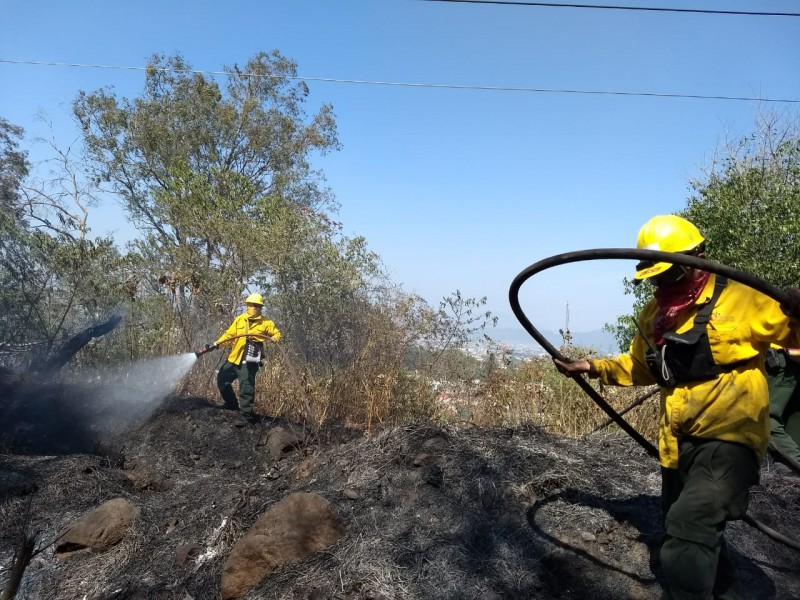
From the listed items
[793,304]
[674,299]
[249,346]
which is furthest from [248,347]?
[793,304]

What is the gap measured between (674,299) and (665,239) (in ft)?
0.90

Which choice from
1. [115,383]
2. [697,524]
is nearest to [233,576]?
[697,524]

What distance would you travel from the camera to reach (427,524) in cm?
366

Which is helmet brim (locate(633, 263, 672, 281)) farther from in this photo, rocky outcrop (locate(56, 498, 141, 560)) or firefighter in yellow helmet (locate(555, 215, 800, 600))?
rocky outcrop (locate(56, 498, 141, 560))

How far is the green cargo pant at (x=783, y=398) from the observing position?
5012 millimetres

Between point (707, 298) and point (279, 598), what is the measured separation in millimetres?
2560

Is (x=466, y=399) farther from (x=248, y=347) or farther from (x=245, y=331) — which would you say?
(x=245, y=331)

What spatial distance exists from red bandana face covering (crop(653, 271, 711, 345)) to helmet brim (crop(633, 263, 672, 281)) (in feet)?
0.42

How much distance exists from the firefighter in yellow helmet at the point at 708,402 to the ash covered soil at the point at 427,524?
1.88ft

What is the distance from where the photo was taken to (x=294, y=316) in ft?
37.7

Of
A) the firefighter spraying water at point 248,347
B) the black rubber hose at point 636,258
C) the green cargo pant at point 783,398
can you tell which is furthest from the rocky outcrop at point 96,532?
the green cargo pant at point 783,398

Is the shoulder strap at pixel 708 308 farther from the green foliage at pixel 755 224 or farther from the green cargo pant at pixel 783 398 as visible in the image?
the green foliage at pixel 755 224

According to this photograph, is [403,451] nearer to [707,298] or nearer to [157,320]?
[707,298]

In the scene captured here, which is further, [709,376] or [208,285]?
[208,285]
